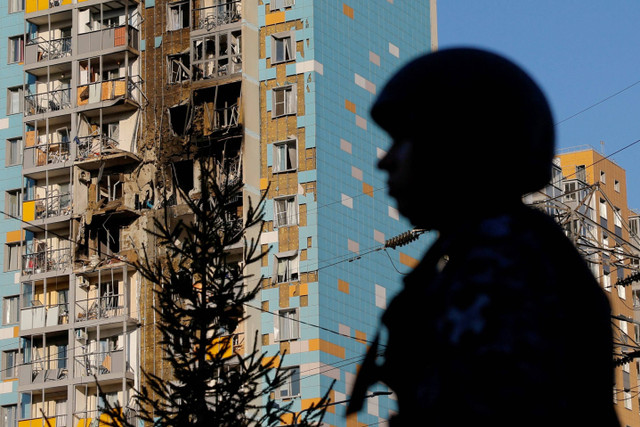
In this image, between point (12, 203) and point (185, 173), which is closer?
point (185, 173)

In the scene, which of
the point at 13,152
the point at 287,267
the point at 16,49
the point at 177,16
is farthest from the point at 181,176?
the point at 16,49

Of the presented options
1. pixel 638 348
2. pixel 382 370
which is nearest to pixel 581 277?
pixel 382 370

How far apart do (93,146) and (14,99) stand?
6.21 metres

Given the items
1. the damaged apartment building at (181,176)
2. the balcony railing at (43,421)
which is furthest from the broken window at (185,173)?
the balcony railing at (43,421)

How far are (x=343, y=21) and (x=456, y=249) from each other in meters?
61.3

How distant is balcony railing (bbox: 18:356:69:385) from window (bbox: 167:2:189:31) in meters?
15.2

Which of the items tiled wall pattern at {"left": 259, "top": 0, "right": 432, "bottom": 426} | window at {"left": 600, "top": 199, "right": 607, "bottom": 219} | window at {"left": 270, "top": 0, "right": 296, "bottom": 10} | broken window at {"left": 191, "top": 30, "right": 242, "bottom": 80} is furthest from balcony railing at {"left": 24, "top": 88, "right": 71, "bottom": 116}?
window at {"left": 600, "top": 199, "right": 607, "bottom": 219}

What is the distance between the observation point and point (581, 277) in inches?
103

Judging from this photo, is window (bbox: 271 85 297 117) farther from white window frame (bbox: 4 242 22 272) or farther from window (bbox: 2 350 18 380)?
window (bbox: 2 350 18 380)

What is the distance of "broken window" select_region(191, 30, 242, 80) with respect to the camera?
61.9 m

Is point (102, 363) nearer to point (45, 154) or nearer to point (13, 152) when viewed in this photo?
point (45, 154)

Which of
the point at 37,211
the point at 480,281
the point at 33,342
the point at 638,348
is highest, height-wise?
the point at 37,211

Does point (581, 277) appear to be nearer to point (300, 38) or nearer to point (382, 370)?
point (382, 370)

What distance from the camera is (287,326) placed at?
2282 inches
